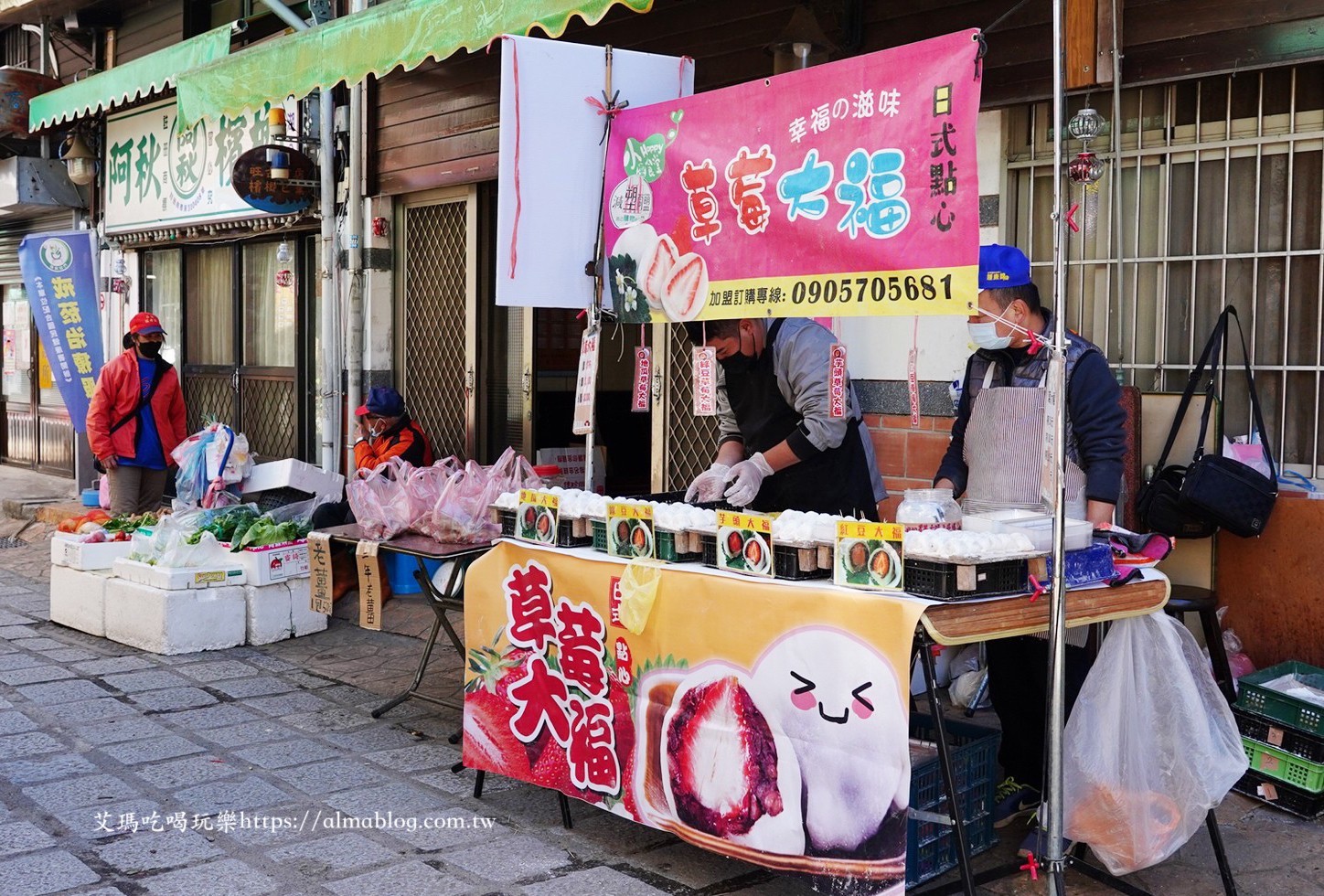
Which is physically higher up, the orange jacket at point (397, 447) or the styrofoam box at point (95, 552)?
the orange jacket at point (397, 447)

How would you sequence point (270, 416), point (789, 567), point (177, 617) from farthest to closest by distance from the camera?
point (270, 416)
point (177, 617)
point (789, 567)

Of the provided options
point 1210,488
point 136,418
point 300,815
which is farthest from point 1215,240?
point 136,418

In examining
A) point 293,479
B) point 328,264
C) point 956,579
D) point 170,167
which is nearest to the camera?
point 956,579

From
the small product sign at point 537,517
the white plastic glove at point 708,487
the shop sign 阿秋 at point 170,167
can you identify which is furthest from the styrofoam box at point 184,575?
the shop sign 阿秋 at point 170,167

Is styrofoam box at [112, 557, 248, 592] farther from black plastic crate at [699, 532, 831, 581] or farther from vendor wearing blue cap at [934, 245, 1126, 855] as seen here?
black plastic crate at [699, 532, 831, 581]

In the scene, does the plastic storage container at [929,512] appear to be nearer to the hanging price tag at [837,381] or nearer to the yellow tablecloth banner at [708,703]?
the yellow tablecloth banner at [708,703]

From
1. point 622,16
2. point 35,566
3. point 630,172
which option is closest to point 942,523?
point 630,172

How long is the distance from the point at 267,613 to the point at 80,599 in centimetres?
138

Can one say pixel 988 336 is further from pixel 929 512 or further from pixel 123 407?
pixel 123 407

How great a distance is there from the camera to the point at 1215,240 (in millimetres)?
5340

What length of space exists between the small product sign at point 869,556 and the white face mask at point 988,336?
Answer: 1078 mm

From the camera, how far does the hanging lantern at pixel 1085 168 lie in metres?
5.27

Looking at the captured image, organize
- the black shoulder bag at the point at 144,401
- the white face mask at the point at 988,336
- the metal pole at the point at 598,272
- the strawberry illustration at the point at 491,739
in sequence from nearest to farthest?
the white face mask at the point at 988,336 → the strawberry illustration at the point at 491,739 → the metal pole at the point at 598,272 → the black shoulder bag at the point at 144,401

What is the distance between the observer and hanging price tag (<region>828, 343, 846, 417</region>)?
4.66 metres
